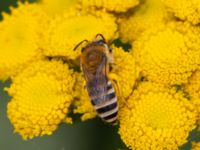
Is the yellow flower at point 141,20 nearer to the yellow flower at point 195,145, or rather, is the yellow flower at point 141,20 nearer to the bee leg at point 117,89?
the bee leg at point 117,89

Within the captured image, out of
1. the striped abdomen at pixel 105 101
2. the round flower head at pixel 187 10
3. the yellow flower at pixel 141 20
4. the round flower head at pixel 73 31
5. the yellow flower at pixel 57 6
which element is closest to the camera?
the striped abdomen at pixel 105 101

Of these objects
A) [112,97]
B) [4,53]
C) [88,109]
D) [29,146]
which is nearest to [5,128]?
[29,146]

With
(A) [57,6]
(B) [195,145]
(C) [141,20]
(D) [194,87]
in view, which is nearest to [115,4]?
(C) [141,20]

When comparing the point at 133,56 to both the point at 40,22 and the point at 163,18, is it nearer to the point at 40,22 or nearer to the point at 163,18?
the point at 163,18

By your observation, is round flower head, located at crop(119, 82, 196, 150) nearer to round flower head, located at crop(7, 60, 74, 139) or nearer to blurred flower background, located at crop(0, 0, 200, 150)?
blurred flower background, located at crop(0, 0, 200, 150)

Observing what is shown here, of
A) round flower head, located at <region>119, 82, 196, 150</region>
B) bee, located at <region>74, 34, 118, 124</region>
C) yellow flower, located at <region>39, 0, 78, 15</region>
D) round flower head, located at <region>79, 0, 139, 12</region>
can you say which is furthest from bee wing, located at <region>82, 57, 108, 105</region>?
yellow flower, located at <region>39, 0, 78, 15</region>

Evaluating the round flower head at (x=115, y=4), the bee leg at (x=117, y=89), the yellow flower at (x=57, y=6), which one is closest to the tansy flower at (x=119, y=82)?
the bee leg at (x=117, y=89)

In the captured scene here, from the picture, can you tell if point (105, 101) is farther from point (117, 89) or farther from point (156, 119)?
point (156, 119)
